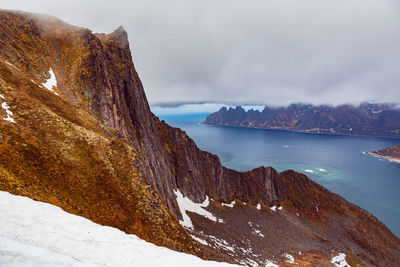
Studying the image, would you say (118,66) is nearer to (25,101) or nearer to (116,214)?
(25,101)

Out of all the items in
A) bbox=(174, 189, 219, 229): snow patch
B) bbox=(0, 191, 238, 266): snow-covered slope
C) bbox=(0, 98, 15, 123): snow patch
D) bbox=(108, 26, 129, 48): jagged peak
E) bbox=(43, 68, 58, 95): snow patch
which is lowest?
bbox=(174, 189, 219, 229): snow patch

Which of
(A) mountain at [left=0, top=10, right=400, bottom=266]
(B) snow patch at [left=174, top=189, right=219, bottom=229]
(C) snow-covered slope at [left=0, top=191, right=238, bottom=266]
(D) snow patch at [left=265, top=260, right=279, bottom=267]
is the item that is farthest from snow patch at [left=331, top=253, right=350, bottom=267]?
(C) snow-covered slope at [left=0, top=191, right=238, bottom=266]

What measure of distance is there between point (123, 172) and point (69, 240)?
399 inches

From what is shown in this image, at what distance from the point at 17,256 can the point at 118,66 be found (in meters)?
48.7

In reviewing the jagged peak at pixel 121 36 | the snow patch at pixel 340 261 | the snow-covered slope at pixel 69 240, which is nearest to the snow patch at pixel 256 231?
the snow patch at pixel 340 261

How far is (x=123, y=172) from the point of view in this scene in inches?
733

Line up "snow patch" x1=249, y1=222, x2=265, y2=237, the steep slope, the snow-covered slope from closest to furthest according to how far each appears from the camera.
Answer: the snow-covered slope, the steep slope, "snow patch" x1=249, y1=222, x2=265, y2=237

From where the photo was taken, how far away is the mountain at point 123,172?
15016 millimetres

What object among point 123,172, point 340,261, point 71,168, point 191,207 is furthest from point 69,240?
point 340,261

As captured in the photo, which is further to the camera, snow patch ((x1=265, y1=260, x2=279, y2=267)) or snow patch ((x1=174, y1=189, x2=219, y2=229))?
snow patch ((x1=174, y1=189, x2=219, y2=229))

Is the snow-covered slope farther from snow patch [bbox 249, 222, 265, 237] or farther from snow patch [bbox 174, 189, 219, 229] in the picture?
snow patch [bbox 249, 222, 265, 237]

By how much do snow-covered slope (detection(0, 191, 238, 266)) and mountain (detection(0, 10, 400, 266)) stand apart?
2.31 meters

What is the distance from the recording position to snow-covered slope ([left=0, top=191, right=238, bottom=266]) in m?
7.61

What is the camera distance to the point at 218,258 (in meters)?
29.4
